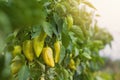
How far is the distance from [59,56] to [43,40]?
0.38ft

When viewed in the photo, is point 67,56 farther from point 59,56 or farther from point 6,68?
point 6,68

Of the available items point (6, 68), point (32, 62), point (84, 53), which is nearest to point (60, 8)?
point (32, 62)

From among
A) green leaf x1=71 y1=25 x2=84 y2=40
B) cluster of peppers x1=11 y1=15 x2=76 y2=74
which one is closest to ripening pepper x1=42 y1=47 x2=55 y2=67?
cluster of peppers x1=11 y1=15 x2=76 y2=74

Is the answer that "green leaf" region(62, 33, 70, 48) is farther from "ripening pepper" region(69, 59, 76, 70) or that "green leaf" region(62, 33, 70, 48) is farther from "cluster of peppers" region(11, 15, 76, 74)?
"ripening pepper" region(69, 59, 76, 70)

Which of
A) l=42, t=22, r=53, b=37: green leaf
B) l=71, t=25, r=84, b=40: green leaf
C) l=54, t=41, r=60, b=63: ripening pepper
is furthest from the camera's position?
l=71, t=25, r=84, b=40: green leaf

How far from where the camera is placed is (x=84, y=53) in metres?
1.96

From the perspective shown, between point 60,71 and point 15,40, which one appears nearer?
point 15,40

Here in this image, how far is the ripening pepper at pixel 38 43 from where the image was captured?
1.36m

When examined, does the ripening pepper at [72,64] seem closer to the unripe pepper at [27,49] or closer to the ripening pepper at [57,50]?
the ripening pepper at [57,50]

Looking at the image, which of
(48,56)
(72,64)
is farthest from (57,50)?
(72,64)

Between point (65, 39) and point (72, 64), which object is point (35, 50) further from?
point (72, 64)

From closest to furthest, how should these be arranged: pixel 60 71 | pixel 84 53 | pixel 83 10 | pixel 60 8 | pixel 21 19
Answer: pixel 21 19 < pixel 60 8 < pixel 60 71 < pixel 84 53 < pixel 83 10

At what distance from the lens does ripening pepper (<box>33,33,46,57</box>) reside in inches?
53.6

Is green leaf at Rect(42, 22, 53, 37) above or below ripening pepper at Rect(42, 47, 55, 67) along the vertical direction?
above
